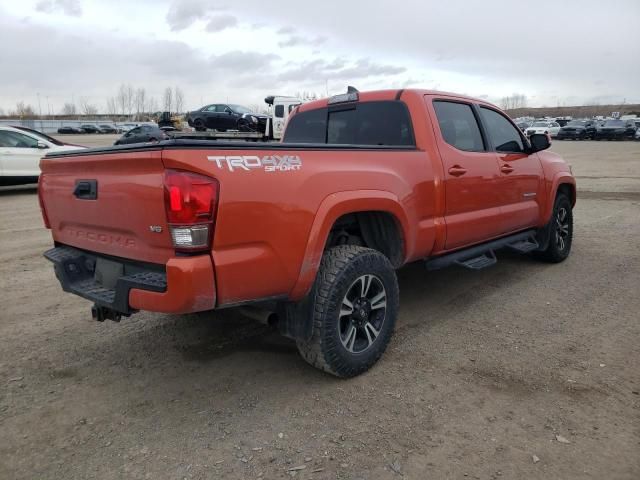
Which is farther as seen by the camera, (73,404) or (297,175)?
(73,404)

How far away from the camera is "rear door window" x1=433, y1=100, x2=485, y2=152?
4266mm

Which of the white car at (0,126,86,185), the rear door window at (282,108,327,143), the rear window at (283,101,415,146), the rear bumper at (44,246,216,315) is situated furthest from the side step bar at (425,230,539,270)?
the white car at (0,126,86,185)

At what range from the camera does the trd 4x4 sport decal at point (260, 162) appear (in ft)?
8.31

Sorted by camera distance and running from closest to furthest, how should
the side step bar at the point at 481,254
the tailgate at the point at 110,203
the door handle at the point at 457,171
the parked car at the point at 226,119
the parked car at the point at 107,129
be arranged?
the tailgate at the point at 110,203, the door handle at the point at 457,171, the side step bar at the point at 481,254, the parked car at the point at 226,119, the parked car at the point at 107,129

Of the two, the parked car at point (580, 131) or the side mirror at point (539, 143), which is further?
the parked car at point (580, 131)

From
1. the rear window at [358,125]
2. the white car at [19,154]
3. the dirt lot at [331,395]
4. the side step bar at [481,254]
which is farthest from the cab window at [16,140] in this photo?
the side step bar at [481,254]

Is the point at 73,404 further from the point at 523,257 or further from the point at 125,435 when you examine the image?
the point at 523,257

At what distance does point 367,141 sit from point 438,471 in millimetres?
2754

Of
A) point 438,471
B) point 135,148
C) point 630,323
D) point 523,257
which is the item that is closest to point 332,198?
point 135,148

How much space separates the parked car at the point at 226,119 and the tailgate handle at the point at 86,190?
16165 millimetres

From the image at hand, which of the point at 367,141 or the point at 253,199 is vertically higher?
the point at 367,141

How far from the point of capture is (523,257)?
655 centimetres

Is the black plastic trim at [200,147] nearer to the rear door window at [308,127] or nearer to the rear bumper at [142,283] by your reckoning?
the rear bumper at [142,283]

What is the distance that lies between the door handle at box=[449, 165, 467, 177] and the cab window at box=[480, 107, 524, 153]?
35.4 inches
